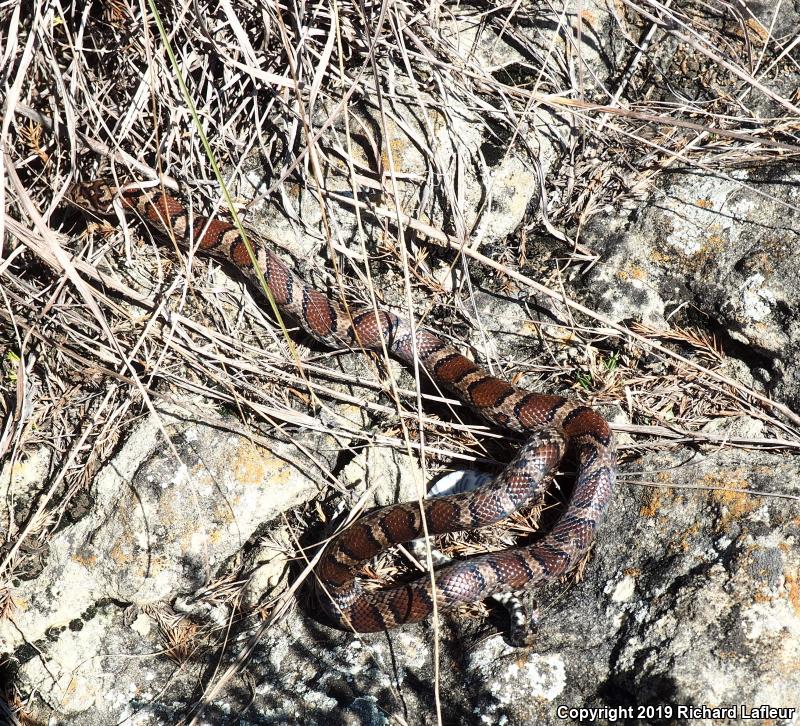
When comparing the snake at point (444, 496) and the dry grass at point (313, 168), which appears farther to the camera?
the dry grass at point (313, 168)

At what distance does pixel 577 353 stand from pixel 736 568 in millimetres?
1363

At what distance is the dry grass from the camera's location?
3.50 meters

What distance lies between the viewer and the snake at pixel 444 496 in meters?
3.20

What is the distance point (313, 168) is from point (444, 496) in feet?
5.70

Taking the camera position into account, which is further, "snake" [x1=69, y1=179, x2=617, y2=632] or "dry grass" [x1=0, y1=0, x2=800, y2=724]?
"dry grass" [x1=0, y1=0, x2=800, y2=724]

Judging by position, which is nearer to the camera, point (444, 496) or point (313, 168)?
point (313, 168)

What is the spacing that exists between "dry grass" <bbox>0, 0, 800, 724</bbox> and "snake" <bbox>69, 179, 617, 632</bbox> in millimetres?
156

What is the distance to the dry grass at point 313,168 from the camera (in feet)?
11.5

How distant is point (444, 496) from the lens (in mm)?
3490

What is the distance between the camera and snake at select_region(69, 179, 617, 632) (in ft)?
10.5

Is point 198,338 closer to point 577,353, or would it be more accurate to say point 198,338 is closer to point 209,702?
point 209,702

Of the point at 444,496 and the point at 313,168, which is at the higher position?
the point at 313,168

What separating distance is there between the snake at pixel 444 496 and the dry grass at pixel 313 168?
156 millimetres

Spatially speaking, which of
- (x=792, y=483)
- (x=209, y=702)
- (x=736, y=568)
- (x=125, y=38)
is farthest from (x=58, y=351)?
(x=792, y=483)
